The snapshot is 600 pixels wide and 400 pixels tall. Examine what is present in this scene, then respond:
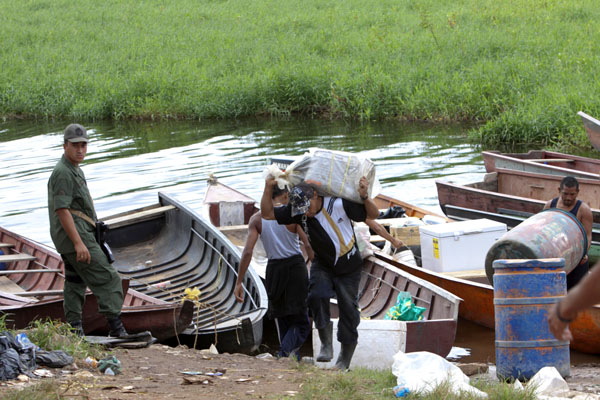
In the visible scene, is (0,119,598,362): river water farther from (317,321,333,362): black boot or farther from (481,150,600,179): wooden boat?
(317,321,333,362): black boot

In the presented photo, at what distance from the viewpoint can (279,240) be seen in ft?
22.5

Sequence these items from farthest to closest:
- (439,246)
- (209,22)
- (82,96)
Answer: (209,22) < (82,96) < (439,246)

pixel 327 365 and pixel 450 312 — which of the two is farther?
pixel 450 312

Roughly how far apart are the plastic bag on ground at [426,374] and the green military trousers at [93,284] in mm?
2554

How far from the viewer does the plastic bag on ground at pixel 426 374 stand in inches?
200

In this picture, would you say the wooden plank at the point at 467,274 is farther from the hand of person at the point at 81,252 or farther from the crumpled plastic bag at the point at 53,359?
the crumpled plastic bag at the point at 53,359

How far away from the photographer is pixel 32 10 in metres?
37.1

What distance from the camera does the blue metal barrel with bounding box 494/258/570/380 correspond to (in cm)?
610

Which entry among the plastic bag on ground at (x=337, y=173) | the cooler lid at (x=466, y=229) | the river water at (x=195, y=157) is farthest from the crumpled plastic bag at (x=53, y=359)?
the river water at (x=195, y=157)

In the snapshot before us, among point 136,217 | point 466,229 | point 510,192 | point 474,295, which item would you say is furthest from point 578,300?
point 510,192

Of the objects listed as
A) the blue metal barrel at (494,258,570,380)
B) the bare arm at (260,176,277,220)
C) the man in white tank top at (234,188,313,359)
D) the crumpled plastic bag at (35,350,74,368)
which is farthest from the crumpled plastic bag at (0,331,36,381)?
the blue metal barrel at (494,258,570,380)

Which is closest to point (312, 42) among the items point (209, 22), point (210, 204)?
point (209, 22)

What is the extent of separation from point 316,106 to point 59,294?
14996 millimetres

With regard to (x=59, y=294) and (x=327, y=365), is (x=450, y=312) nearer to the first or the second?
(x=327, y=365)
